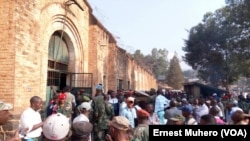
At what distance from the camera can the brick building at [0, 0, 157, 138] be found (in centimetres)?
805

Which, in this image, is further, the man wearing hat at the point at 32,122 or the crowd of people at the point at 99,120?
the man wearing hat at the point at 32,122

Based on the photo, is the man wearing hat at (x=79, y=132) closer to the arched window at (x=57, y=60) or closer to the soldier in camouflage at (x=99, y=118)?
the soldier in camouflage at (x=99, y=118)

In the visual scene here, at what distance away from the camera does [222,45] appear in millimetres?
26703

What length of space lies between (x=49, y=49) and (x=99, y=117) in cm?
479

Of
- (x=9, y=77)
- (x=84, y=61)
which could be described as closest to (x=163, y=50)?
(x=84, y=61)

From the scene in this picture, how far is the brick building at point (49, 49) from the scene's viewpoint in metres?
8.05

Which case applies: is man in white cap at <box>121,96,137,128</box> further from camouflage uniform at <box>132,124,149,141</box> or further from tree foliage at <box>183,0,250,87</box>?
tree foliage at <box>183,0,250,87</box>

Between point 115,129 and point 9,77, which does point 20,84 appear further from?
point 115,129

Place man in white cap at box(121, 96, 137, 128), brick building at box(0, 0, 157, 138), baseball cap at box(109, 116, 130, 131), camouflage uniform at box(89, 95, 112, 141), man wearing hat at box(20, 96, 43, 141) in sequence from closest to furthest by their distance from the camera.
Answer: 1. baseball cap at box(109, 116, 130, 131)
2. man wearing hat at box(20, 96, 43, 141)
3. man in white cap at box(121, 96, 137, 128)
4. camouflage uniform at box(89, 95, 112, 141)
5. brick building at box(0, 0, 157, 138)

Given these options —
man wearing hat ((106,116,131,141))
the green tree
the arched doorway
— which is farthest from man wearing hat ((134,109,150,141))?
the green tree

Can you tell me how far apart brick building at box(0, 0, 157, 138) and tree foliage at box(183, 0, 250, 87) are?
8.79 metres

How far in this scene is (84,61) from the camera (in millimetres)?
13859

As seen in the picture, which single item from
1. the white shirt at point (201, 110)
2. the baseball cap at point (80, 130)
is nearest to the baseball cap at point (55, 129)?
the baseball cap at point (80, 130)

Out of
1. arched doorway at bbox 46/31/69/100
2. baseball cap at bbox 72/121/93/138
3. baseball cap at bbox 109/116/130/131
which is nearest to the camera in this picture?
baseball cap at bbox 72/121/93/138
